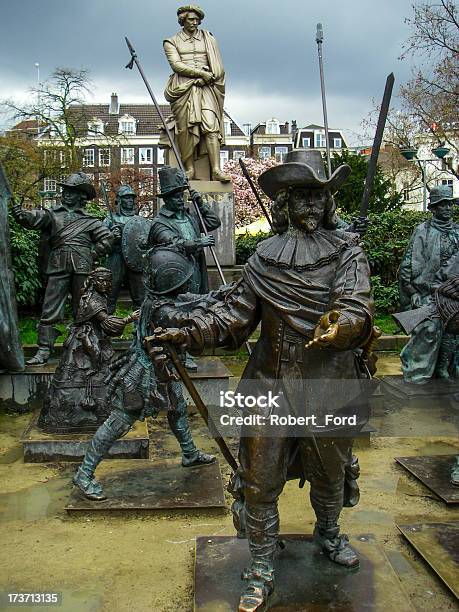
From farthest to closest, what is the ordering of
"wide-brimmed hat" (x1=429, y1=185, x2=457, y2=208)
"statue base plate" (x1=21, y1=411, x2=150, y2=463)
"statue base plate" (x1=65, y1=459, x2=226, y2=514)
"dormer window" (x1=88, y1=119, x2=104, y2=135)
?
"dormer window" (x1=88, y1=119, x2=104, y2=135), "wide-brimmed hat" (x1=429, y1=185, x2=457, y2=208), "statue base plate" (x1=21, y1=411, x2=150, y2=463), "statue base plate" (x1=65, y1=459, x2=226, y2=514)

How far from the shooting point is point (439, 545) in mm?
4137

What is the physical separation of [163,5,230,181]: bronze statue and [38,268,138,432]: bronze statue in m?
5.48

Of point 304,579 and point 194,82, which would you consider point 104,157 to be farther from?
point 304,579

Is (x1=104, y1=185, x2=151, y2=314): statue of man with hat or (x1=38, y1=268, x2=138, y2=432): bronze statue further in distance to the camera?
(x1=104, y1=185, x2=151, y2=314): statue of man with hat

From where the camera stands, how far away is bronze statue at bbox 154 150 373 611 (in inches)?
131

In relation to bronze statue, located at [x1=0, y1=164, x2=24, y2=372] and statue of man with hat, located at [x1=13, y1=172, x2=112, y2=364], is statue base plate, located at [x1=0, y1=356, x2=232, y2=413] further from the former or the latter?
statue of man with hat, located at [x1=13, y1=172, x2=112, y2=364]

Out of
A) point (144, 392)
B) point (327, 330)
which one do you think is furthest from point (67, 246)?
point (327, 330)

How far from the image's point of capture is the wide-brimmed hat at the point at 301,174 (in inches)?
130

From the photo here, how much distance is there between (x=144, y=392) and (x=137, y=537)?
1024 millimetres

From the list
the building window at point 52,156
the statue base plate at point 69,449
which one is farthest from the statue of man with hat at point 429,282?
the building window at point 52,156

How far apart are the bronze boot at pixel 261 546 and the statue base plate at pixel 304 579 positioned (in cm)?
11

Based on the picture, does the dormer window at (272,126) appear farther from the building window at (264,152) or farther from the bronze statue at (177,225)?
the bronze statue at (177,225)

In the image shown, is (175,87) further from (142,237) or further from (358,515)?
(358,515)

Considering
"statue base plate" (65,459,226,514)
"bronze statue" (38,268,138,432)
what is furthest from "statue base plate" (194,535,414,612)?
"bronze statue" (38,268,138,432)
